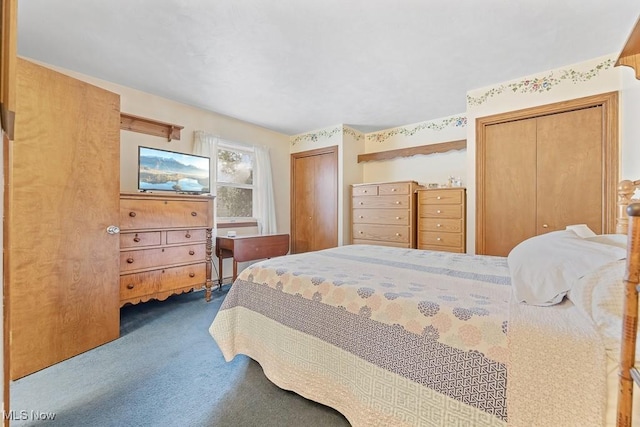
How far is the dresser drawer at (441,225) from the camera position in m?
3.09

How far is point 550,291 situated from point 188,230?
2.85 m

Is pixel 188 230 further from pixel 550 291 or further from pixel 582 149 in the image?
pixel 582 149

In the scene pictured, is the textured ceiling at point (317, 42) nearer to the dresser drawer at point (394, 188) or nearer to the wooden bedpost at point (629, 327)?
the dresser drawer at point (394, 188)

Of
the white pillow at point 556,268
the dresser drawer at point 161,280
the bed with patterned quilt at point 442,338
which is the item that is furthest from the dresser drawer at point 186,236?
the white pillow at point 556,268

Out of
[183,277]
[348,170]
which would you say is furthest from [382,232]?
[183,277]

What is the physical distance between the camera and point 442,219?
322 cm

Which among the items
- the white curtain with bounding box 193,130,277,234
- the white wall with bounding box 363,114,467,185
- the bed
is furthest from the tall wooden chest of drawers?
the white curtain with bounding box 193,130,277,234

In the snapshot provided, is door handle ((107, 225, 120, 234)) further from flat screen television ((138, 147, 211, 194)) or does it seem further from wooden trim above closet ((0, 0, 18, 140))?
wooden trim above closet ((0, 0, 18, 140))

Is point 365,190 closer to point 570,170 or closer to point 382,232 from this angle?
point 382,232

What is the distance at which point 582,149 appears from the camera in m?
2.42

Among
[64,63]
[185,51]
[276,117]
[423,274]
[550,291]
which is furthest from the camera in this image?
[276,117]

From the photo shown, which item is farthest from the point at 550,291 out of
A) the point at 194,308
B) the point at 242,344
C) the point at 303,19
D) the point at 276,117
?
the point at 276,117

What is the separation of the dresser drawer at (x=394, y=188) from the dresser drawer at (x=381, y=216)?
0.24 meters

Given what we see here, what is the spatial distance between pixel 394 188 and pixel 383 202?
9.6 inches
